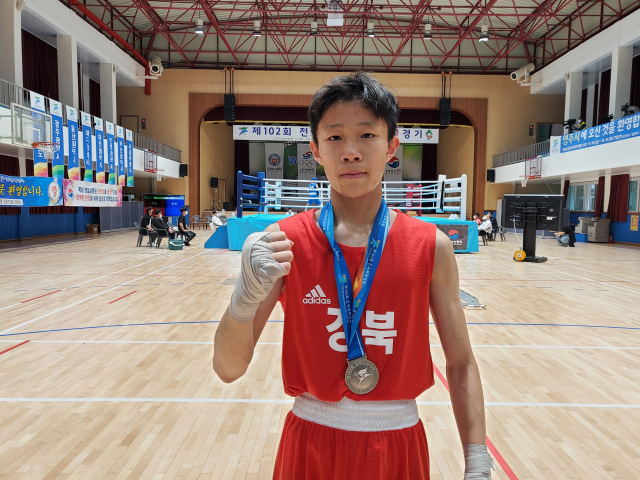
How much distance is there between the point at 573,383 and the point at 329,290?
335 cm

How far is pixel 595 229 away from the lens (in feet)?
62.6

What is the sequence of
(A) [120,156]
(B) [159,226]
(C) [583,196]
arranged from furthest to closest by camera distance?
(C) [583,196] < (A) [120,156] < (B) [159,226]

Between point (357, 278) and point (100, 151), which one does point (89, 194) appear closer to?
point (100, 151)

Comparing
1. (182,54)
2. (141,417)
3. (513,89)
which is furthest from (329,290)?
(513,89)

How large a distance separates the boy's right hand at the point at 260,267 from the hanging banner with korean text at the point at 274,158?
2836 cm

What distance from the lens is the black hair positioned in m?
1.11

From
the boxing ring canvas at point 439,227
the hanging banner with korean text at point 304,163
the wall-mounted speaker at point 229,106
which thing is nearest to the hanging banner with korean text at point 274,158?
the hanging banner with korean text at point 304,163

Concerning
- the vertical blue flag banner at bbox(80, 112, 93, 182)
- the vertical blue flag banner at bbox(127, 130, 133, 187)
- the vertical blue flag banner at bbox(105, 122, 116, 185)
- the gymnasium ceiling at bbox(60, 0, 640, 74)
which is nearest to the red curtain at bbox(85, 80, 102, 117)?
the gymnasium ceiling at bbox(60, 0, 640, 74)

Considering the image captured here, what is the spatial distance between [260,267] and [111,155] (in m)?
18.7

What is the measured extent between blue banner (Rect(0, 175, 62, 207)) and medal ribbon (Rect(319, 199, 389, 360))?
13.5 metres

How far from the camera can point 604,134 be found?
1576 cm

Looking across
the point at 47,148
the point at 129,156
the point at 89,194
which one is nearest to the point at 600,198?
the point at 129,156

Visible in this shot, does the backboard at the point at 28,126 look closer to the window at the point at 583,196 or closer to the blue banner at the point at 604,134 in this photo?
the blue banner at the point at 604,134

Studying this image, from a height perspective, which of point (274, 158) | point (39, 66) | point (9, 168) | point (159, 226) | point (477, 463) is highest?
point (39, 66)
